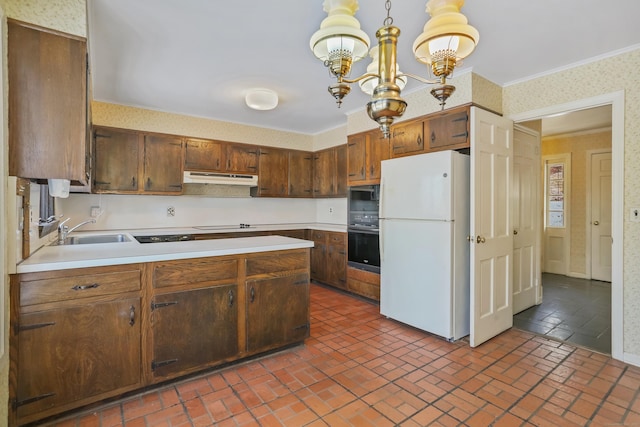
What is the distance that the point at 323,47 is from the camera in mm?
1425

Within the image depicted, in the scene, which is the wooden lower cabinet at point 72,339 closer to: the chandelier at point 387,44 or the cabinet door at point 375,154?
the chandelier at point 387,44

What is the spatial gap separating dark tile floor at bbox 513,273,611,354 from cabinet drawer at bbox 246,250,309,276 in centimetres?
237

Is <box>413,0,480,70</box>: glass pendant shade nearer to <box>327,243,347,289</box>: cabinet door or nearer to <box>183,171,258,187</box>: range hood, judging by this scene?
<box>327,243,347,289</box>: cabinet door

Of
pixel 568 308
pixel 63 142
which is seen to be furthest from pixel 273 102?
pixel 568 308

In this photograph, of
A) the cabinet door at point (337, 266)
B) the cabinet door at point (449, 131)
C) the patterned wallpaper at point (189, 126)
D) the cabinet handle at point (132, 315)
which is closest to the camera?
the cabinet handle at point (132, 315)

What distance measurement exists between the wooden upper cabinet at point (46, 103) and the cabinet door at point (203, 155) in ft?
8.12

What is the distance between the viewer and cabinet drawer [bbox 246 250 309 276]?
239 cm

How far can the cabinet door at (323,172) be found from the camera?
16.4 feet

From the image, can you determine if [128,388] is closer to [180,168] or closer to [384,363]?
[384,363]

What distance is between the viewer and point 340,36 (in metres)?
1.34

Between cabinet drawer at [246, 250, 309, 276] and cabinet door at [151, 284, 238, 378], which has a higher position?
cabinet drawer at [246, 250, 309, 276]

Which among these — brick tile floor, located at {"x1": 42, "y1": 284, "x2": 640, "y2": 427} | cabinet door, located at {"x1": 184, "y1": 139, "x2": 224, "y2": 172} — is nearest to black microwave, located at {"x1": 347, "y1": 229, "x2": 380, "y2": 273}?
brick tile floor, located at {"x1": 42, "y1": 284, "x2": 640, "y2": 427}

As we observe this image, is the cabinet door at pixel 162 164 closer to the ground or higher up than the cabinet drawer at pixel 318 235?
higher up

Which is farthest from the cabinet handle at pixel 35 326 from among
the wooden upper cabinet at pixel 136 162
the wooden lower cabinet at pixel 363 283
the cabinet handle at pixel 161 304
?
the wooden lower cabinet at pixel 363 283
